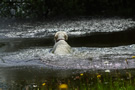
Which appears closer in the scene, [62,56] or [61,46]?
[62,56]

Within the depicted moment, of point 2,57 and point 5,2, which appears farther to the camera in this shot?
point 5,2

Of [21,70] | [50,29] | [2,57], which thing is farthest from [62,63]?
[50,29]

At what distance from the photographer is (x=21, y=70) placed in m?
6.57

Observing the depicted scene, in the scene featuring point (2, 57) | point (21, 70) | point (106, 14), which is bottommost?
point (21, 70)

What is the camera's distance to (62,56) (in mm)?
7652

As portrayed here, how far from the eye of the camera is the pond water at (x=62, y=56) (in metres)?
6.15

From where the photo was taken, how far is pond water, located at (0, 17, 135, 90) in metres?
6.15

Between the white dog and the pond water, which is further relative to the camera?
the white dog

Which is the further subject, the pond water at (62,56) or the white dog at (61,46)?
the white dog at (61,46)

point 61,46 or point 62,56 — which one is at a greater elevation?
point 61,46

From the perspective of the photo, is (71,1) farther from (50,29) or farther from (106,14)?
(50,29)

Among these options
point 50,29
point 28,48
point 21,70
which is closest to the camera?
point 21,70

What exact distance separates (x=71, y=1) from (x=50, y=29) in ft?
14.6

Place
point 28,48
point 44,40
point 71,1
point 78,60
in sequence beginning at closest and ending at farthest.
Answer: point 78,60
point 28,48
point 44,40
point 71,1
